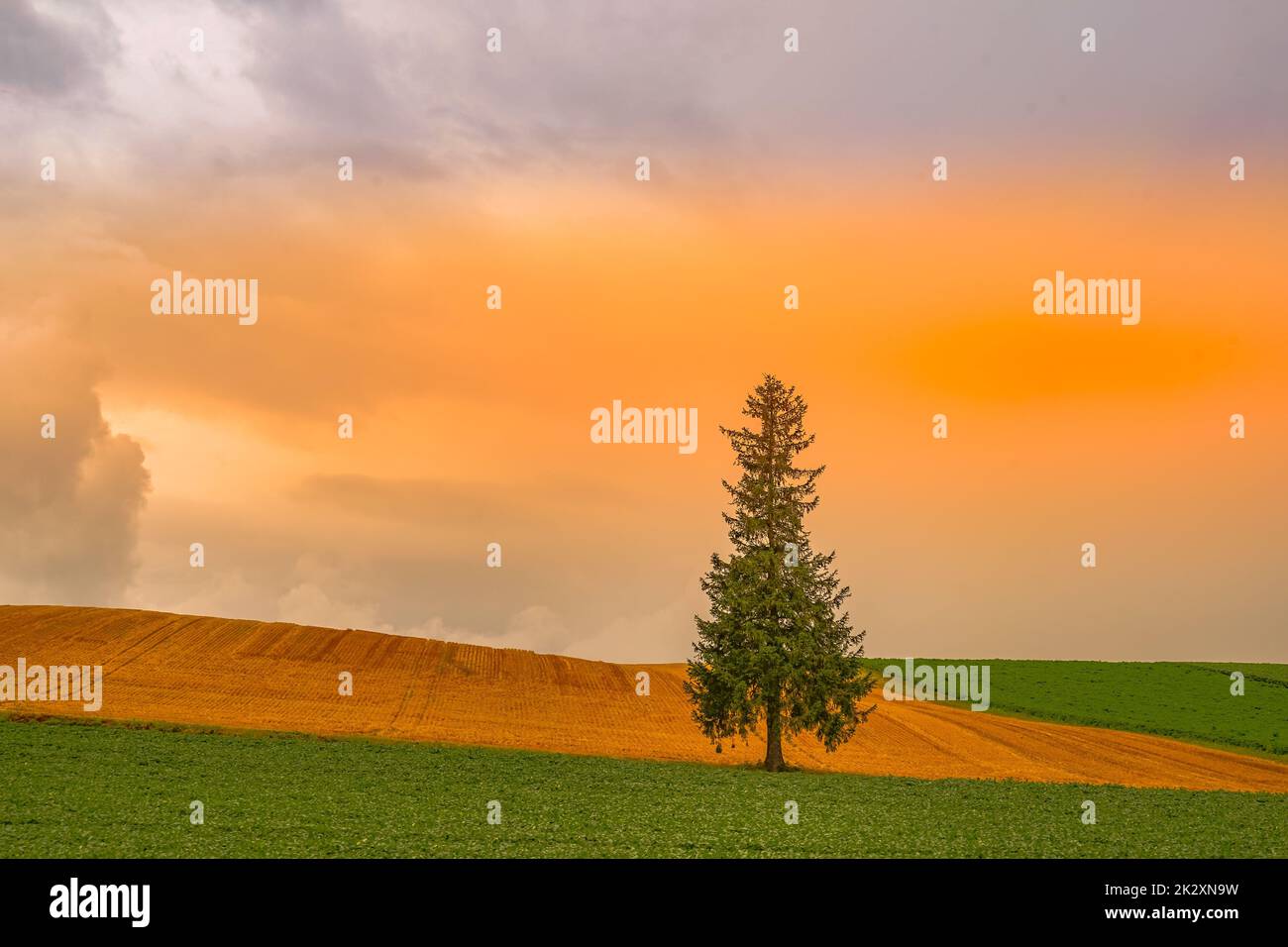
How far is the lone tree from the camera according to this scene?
52.6m

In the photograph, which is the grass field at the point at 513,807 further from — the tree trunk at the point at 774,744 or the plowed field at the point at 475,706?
the plowed field at the point at 475,706

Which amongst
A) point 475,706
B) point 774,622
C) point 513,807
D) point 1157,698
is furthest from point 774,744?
point 1157,698

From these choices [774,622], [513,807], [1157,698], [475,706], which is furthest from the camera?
[1157,698]

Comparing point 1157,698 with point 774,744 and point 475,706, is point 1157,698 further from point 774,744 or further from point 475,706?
point 475,706

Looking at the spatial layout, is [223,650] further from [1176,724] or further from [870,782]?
[1176,724]

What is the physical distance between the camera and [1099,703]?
316 feet

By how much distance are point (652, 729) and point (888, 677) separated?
53005 mm

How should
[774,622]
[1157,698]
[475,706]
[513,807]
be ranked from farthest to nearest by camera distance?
[1157,698] < [475,706] < [774,622] < [513,807]

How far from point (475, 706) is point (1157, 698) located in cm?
6822

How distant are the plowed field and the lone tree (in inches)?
231

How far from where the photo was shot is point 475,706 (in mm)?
71688

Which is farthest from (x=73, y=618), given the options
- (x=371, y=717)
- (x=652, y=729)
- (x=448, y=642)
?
(x=652, y=729)
